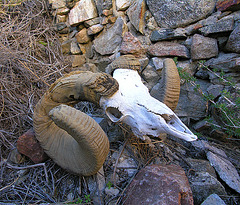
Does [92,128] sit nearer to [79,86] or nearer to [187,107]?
[79,86]

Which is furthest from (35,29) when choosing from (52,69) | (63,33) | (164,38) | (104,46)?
(164,38)

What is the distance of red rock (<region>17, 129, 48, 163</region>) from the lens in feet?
6.60

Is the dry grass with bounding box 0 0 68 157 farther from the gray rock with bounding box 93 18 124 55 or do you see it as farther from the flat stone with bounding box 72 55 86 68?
the gray rock with bounding box 93 18 124 55

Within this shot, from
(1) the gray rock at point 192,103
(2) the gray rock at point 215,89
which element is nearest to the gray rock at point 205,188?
(1) the gray rock at point 192,103

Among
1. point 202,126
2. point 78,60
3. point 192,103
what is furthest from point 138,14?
point 202,126

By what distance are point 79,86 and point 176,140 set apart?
1.40m

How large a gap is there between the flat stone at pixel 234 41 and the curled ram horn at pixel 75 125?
1730 millimetres

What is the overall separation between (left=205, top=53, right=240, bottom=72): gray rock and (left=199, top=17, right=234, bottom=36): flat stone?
33cm

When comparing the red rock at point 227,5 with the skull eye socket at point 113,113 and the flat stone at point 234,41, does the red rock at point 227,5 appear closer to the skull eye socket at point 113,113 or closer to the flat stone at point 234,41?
the flat stone at point 234,41

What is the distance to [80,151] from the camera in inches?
66.4

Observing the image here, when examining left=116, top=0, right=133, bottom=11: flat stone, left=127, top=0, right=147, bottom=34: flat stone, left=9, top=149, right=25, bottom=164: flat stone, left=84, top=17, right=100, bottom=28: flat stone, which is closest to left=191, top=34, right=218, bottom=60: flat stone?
left=127, top=0, right=147, bottom=34: flat stone

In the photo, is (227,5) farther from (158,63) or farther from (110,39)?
(110,39)

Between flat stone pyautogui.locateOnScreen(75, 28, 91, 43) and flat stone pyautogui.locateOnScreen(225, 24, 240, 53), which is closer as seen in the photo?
flat stone pyautogui.locateOnScreen(225, 24, 240, 53)

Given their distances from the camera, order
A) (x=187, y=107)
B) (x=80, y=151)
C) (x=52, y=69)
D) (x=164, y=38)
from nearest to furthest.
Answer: (x=80, y=151)
(x=187, y=107)
(x=164, y=38)
(x=52, y=69)
